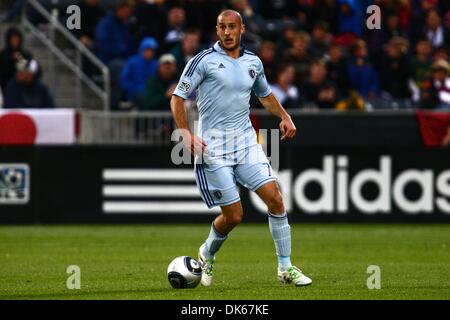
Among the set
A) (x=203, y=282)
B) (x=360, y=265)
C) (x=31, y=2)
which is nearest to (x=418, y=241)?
(x=360, y=265)

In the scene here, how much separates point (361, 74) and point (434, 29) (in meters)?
2.55

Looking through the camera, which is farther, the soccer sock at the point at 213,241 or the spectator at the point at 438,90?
the spectator at the point at 438,90

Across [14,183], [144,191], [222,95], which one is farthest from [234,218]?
[14,183]

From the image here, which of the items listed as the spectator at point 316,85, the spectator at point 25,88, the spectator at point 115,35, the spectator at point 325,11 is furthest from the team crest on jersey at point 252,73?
the spectator at point 325,11

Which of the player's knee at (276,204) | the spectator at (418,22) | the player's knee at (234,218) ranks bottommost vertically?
the player's knee at (234,218)

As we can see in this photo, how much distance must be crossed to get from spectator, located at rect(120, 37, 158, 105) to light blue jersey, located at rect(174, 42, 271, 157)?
10739mm

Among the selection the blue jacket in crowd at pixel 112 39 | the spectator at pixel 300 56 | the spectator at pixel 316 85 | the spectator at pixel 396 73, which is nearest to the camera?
the spectator at pixel 316 85

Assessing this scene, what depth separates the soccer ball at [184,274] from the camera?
10.8 meters

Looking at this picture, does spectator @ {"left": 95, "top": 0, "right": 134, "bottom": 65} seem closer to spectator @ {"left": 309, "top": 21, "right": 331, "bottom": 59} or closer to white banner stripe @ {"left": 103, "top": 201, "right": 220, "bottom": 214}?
spectator @ {"left": 309, "top": 21, "right": 331, "bottom": 59}

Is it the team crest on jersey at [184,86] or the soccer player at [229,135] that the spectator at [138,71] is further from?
the team crest on jersey at [184,86]

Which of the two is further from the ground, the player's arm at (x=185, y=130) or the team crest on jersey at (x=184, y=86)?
the team crest on jersey at (x=184, y=86)

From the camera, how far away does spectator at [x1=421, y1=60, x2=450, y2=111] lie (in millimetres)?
21281

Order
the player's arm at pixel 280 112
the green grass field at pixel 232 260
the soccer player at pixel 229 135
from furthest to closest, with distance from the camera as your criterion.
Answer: the player's arm at pixel 280 112 → the soccer player at pixel 229 135 → the green grass field at pixel 232 260

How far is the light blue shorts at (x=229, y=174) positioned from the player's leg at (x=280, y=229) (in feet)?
0.28
